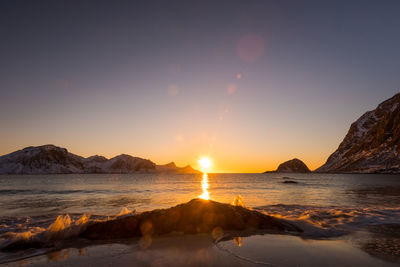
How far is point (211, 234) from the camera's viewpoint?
7.41 m

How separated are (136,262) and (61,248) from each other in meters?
2.70

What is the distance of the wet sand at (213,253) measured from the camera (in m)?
4.82

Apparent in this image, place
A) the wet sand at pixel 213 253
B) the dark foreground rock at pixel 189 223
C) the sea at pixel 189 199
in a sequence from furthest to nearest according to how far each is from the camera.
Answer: the sea at pixel 189 199 < the dark foreground rock at pixel 189 223 < the wet sand at pixel 213 253

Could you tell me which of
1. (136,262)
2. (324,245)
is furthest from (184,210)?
(324,245)

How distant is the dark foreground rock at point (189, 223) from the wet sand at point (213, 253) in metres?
0.76

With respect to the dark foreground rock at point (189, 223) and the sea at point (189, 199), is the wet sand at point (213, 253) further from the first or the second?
the sea at point (189, 199)

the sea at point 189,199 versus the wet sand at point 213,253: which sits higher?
the wet sand at point 213,253

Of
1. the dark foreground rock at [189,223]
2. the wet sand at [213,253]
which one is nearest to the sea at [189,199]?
the dark foreground rock at [189,223]

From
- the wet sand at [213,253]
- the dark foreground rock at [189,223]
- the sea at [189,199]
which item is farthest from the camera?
the sea at [189,199]

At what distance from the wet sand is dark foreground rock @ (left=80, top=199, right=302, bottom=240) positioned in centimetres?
76

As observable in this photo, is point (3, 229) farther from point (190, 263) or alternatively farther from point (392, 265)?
point (392, 265)

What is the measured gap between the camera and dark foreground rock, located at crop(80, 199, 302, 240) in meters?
7.42

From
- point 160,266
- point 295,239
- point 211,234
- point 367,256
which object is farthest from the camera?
point 211,234

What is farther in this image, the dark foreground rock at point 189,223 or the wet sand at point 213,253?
the dark foreground rock at point 189,223
